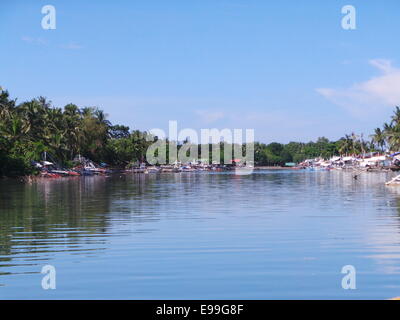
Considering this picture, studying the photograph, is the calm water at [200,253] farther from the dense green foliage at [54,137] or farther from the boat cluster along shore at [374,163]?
the boat cluster along shore at [374,163]

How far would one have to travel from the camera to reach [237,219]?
2933 cm

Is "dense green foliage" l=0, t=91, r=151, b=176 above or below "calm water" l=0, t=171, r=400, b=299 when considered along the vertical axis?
above

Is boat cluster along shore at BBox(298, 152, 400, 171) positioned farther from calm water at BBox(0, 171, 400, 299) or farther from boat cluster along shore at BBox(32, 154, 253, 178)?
calm water at BBox(0, 171, 400, 299)

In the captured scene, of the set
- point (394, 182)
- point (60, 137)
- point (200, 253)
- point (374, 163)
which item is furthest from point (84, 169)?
point (200, 253)

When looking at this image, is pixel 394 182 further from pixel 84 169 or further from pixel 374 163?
pixel 374 163

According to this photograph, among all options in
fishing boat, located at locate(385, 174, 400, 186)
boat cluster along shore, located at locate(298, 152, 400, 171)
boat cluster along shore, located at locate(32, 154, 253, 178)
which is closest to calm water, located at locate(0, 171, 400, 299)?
fishing boat, located at locate(385, 174, 400, 186)

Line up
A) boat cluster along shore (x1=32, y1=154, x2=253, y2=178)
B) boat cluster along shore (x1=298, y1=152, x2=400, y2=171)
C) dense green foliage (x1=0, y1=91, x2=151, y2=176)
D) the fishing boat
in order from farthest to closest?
boat cluster along shore (x1=298, y1=152, x2=400, y2=171), boat cluster along shore (x1=32, y1=154, x2=253, y2=178), dense green foliage (x1=0, y1=91, x2=151, y2=176), the fishing boat

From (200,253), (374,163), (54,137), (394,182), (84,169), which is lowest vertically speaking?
(200,253)

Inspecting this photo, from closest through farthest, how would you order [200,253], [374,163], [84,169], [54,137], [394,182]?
[200,253] → [394,182] → [54,137] → [84,169] → [374,163]

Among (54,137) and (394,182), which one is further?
(54,137)

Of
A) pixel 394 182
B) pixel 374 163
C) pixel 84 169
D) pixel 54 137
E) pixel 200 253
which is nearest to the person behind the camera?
pixel 200 253

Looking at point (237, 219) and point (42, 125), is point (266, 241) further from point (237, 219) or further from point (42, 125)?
point (42, 125)

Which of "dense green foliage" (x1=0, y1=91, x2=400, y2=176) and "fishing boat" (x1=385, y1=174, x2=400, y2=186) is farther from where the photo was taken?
"dense green foliage" (x1=0, y1=91, x2=400, y2=176)
